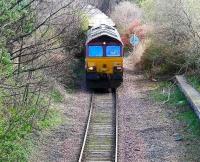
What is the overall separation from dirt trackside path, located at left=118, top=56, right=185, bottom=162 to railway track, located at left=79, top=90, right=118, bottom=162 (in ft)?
0.94

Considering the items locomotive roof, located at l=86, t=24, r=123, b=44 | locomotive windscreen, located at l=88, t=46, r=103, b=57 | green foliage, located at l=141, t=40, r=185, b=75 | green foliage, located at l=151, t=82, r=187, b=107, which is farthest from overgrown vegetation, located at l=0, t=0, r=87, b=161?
green foliage, located at l=141, t=40, r=185, b=75

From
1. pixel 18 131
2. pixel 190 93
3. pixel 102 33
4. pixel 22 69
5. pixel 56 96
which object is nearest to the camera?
pixel 22 69

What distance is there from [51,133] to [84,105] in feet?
17.0

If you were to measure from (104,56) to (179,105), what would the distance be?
551 centimetres

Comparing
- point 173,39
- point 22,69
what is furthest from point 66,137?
point 173,39

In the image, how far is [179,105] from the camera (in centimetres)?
2080

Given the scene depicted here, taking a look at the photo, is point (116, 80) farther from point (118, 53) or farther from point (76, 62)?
point (76, 62)

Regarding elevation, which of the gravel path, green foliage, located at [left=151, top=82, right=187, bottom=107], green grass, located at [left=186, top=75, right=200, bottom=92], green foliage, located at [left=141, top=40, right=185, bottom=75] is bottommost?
the gravel path

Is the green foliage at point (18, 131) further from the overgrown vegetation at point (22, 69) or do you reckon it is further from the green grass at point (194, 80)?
the green grass at point (194, 80)

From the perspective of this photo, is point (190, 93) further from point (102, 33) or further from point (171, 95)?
point (102, 33)

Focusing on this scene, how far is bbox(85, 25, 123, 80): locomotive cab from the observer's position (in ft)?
80.6

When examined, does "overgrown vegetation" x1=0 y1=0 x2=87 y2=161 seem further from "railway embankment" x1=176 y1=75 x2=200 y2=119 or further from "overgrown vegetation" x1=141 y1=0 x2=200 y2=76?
"overgrown vegetation" x1=141 y1=0 x2=200 y2=76

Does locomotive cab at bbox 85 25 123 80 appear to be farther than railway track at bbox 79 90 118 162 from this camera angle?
Yes

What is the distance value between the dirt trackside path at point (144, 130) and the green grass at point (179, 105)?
43 cm
